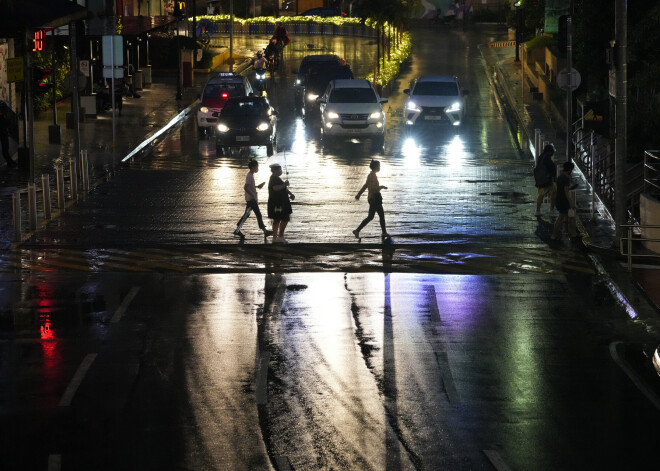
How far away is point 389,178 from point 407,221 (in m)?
6.23

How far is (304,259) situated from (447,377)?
780 cm

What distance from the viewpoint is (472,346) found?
51.5 ft

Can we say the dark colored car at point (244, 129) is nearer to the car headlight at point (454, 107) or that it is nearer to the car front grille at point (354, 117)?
the car front grille at point (354, 117)

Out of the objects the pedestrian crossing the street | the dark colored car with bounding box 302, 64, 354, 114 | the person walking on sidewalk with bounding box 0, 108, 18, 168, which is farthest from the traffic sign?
the dark colored car with bounding box 302, 64, 354, 114

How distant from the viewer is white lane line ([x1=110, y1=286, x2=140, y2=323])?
684 inches

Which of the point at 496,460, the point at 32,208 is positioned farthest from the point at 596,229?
the point at 496,460

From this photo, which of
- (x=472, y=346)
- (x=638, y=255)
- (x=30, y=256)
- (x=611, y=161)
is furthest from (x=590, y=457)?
(x=611, y=161)

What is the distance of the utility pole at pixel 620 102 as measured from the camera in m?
22.2

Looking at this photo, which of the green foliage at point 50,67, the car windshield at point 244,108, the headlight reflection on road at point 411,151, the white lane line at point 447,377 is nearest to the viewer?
the white lane line at point 447,377

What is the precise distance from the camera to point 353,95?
1588 inches

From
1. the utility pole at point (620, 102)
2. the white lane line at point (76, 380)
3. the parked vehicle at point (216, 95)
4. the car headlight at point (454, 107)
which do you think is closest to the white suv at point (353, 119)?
the car headlight at point (454, 107)

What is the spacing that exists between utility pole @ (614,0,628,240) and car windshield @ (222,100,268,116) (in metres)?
16.7

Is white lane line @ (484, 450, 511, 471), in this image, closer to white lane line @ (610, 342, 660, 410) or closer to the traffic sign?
white lane line @ (610, 342, 660, 410)

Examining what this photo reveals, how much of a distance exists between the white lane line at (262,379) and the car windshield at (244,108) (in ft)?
75.1
